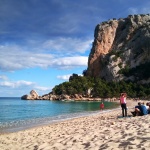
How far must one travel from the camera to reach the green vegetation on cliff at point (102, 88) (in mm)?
116125

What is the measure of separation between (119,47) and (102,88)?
42.9 m

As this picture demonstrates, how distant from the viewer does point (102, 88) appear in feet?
401

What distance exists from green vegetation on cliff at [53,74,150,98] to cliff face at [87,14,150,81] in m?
9.00

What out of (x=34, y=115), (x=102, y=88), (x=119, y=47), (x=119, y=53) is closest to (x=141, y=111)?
(x=34, y=115)

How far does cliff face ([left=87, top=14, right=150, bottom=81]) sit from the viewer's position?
137000 millimetres

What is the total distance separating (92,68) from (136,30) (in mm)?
35795

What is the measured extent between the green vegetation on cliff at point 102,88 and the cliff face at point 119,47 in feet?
29.5

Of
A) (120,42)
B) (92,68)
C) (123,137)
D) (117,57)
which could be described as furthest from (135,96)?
(123,137)

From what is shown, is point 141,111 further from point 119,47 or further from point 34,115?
point 119,47

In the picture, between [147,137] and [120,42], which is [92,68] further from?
[147,137]

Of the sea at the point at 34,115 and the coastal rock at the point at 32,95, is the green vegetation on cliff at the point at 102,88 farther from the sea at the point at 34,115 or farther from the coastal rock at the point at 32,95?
the sea at the point at 34,115

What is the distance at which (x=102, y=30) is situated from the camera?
163 meters

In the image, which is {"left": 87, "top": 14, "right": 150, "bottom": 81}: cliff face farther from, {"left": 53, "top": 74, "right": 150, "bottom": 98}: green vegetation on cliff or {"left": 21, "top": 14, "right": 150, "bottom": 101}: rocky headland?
{"left": 53, "top": 74, "right": 150, "bottom": 98}: green vegetation on cliff

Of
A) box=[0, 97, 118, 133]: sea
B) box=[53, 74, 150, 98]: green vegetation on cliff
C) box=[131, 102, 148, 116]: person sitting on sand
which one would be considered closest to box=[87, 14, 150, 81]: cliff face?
box=[53, 74, 150, 98]: green vegetation on cliff
